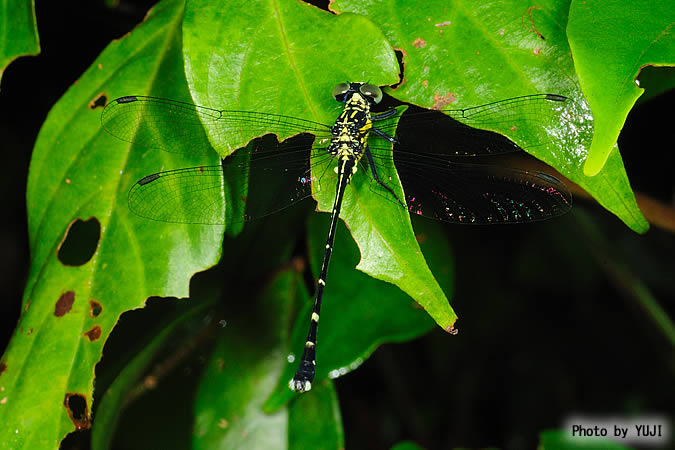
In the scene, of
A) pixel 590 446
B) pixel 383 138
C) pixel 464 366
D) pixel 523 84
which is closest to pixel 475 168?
pixel 383 138

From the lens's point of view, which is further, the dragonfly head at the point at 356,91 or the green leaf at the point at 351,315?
the green leaf at the point at 351,315

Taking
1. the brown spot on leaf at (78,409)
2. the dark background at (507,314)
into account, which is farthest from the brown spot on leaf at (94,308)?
the dark background at (507,314)

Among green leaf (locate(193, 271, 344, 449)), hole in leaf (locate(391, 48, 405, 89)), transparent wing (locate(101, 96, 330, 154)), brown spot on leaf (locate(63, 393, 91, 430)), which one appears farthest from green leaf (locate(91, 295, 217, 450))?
hole in leaf (locate(391, 48, 405, 89))

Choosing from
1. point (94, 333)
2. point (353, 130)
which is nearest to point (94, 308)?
point (94, 333)

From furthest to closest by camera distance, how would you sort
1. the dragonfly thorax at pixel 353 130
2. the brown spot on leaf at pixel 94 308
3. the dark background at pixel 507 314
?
the dark background at pixel 507 314
the dragonfly thorax at pixel 353 130
the brown spot on leaf at pixel 94 308

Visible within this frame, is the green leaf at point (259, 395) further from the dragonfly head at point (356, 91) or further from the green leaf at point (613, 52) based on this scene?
the green leaf at point (613, 52)

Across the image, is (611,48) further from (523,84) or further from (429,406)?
(429,406)

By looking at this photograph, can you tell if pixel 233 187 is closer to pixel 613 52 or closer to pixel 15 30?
pixel 15 30
